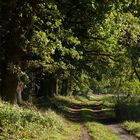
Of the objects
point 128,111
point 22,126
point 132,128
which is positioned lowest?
point 132,128

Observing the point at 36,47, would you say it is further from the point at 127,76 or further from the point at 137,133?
the point at 127,76

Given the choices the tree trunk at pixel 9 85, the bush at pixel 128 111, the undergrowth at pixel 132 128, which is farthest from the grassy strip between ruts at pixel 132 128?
the tree trunk at pixel 9 85

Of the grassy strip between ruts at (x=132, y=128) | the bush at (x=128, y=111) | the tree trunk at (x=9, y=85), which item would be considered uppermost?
the tree trunk at (x=9, y=85)

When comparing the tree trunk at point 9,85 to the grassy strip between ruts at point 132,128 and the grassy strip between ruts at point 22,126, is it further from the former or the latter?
the grassy strip between ruts at point 132,128

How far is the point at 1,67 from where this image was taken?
2292 centimetres

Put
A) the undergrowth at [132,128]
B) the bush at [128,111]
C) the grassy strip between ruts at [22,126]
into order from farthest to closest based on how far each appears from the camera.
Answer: the bush at [128,111] → the undergrowth at [132,128] → the grassy strip between ruts at [22,126]

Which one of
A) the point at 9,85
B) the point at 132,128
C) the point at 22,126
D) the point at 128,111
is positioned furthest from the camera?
the point at 128,111

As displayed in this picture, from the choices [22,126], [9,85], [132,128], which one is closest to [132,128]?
[132,128]

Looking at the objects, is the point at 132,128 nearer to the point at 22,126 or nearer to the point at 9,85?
the point at 9,85

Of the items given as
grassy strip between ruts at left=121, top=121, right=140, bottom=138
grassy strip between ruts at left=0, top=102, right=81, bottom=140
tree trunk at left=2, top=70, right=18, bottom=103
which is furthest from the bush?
tree trunk at left=2, top=70, right=18, bottom=103

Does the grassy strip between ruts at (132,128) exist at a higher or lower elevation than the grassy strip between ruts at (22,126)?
lower

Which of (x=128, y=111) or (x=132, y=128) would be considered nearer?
(x=132, y=128)

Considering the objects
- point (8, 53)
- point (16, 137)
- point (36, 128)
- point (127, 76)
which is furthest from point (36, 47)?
point (127, 76)

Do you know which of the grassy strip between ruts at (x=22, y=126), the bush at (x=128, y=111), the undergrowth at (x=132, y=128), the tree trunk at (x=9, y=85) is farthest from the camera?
the bush at (x=128, y=111)
